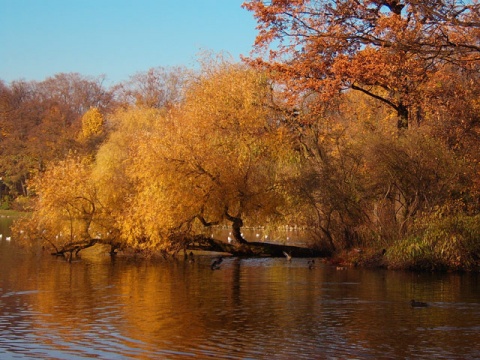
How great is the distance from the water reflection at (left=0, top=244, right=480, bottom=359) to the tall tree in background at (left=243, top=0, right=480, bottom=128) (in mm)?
6017

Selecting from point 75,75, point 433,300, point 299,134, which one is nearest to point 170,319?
point 433,300

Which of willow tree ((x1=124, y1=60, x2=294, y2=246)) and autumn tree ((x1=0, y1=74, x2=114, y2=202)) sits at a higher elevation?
autumn tree ((x1=0, y1=74, x2=114, y2=202))

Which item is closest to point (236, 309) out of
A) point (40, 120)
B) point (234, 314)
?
point (234, 314)

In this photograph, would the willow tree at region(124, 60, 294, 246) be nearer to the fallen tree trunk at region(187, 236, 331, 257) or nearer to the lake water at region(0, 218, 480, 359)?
the fallen tree trunk at region(187, 236, 331, 257)

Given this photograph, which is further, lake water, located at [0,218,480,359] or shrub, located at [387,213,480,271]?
shrub, located at [387,213,480,271]

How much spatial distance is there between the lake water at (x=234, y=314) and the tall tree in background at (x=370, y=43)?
5.94m

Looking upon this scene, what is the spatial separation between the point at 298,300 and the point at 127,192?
13209mm

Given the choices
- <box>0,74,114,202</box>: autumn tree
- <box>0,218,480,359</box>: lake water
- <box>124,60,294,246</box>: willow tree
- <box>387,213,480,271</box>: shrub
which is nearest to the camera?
<box>0,218,480,359</box>: lake water

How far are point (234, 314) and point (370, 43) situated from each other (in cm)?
941

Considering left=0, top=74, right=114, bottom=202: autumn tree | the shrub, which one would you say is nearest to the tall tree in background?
the shrub

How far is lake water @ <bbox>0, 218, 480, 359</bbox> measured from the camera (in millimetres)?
12633

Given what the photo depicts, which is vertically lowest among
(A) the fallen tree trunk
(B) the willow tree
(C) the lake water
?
(C) the lake water

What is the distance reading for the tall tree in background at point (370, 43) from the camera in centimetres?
1867

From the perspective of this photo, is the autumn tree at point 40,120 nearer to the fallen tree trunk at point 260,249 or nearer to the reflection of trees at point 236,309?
the fallen tree trunk at point 260,249
